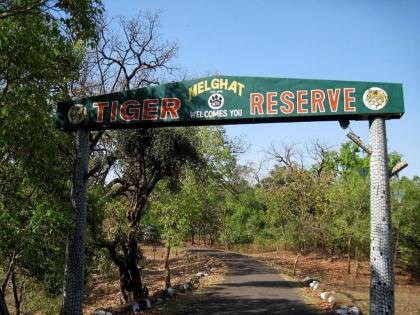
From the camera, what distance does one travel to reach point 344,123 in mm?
9141

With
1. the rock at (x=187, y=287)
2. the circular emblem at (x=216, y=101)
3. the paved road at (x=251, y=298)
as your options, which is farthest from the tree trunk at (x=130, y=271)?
the circular emblem at (x=216, y=101)

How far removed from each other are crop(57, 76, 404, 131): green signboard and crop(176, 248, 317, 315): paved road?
5.88 metres

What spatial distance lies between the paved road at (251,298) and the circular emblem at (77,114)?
6.12m

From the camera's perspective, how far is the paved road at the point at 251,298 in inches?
497

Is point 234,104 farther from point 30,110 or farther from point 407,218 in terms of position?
point 407,218

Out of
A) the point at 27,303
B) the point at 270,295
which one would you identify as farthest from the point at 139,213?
the point at 270,295

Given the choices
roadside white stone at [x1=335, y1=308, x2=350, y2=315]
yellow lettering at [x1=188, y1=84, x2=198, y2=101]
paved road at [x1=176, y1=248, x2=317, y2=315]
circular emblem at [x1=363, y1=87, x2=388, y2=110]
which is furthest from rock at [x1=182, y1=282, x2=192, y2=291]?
circular emblem at [x1=363, y1=87, x2=388, y2=110]

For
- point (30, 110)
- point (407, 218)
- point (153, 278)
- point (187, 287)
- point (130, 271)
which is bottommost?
point (153, 278)

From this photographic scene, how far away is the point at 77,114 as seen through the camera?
976cm

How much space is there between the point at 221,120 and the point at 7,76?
407cm

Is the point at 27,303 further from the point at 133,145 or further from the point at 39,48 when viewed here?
the point at 39,48

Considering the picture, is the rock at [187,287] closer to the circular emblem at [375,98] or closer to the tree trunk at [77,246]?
the tree trunk at [77,246]

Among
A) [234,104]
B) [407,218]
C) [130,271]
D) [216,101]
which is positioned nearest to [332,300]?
[130,271]

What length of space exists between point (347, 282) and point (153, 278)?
36.4 feet
